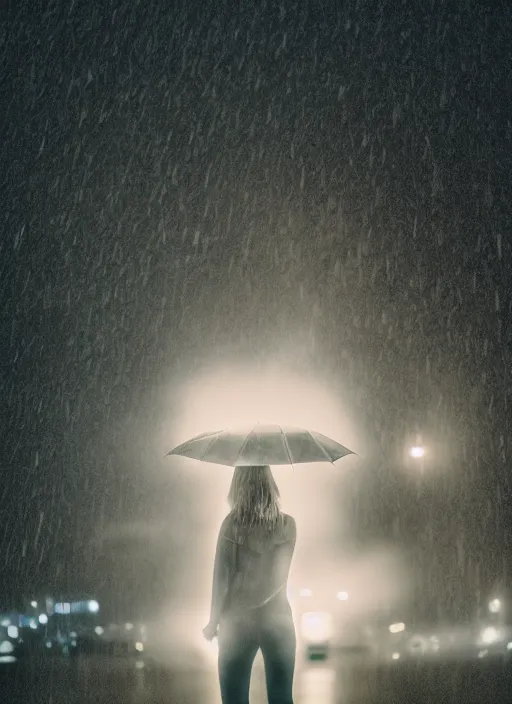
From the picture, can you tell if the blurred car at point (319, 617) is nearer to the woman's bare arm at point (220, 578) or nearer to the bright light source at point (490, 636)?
the bright light source at point (490, 636)

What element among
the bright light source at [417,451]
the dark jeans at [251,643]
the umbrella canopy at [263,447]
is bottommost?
the dark jeans at [251,643]

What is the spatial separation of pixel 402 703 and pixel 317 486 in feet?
8.31

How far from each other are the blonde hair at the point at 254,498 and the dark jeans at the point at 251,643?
1.40 ft

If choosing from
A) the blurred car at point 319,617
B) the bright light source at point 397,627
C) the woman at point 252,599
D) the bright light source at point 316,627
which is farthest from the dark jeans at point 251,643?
the bright light source at point 397,627

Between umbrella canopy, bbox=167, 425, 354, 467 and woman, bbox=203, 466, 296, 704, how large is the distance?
0.61 m

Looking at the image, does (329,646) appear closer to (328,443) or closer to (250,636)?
(328,443)

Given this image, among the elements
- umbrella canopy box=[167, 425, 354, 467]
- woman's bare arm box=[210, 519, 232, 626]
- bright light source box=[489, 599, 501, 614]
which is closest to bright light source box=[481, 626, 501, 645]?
bright light source box=[489, 599, 501, 614]

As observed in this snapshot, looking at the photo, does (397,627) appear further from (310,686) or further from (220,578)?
(220,578)

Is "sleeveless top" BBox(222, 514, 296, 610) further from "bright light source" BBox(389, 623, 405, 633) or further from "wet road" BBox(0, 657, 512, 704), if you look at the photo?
"bright light source" BBox(389, 623, 405, 633)

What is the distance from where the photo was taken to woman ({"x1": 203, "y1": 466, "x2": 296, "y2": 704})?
Result: 11.9 ft

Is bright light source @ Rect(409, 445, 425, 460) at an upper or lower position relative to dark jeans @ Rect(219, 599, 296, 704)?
upper

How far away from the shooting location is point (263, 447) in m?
4.59

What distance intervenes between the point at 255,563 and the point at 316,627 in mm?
5632

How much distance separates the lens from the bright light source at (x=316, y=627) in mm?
8688
